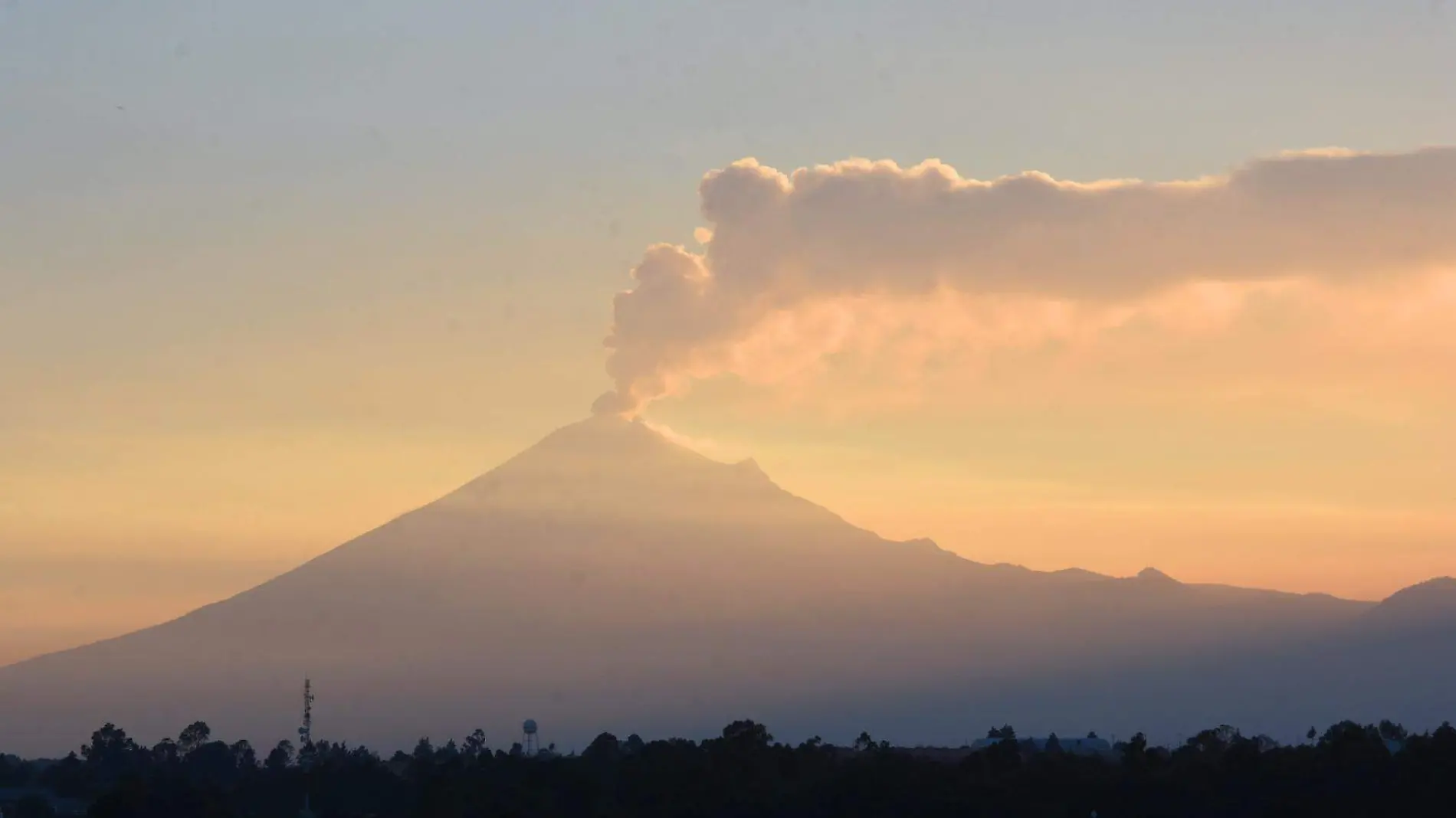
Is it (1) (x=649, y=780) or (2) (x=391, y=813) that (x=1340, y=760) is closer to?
(1) (x=649, y=780)

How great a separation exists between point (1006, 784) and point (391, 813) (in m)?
58.2

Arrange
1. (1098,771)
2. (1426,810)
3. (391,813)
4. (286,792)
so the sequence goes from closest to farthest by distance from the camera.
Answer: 1. (1426,810)
2. (1098,771)
3. (391,813)
4. (286,792)

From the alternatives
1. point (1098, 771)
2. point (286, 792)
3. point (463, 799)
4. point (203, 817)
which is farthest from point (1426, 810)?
point (286, 792)

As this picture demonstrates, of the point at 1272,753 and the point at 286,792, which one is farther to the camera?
the point at 286,792

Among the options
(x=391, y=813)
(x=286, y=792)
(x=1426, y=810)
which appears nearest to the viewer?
(x=1426, y=810)

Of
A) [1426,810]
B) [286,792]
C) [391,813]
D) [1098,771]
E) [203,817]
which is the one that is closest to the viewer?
[1426,810]

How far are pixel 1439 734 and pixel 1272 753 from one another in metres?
13.8

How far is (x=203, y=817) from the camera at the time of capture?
146625mm

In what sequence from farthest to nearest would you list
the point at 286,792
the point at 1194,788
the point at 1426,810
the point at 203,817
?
1. the point at 286,792
2. the point at 203,817
3. the point at 1194,788
4. the point at 1426,810

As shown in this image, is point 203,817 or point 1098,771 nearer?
point 1098,771

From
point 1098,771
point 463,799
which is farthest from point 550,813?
point 1098,771

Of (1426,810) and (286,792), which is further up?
(286,792)

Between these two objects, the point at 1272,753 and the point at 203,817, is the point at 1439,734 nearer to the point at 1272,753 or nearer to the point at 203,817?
the point at 1272,753

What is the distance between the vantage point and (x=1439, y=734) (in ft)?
426
